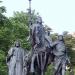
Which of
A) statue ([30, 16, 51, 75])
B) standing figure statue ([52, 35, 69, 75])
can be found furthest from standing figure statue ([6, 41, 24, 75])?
standing figure statue ([52, 35, 69, 75])

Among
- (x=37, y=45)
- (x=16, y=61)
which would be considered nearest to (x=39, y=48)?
(x=37, y=45)

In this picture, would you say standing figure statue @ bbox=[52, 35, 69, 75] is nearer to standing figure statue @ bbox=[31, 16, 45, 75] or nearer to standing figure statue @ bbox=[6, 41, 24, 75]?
standing figure statue @ bbox=[31, 16, 45, 75]

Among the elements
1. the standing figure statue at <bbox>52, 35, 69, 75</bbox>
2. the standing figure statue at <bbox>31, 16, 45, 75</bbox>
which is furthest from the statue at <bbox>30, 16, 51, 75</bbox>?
the standing figure statue at <bbox>52, 35, 69, 75</bbox>

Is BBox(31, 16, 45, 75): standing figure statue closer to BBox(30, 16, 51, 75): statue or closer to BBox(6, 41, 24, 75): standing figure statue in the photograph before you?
BBox(30, 16, 51, 75): statue

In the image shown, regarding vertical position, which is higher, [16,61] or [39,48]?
[39,48]

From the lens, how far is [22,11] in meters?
59.7

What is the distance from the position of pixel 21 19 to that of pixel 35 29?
107 ft

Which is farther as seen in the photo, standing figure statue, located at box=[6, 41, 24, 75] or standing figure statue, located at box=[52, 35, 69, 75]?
standing figure statue, located at box=[6, 41, 24, 75]

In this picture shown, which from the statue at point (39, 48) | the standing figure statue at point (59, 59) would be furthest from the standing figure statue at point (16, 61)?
the standing figure statue at point (59, 59)

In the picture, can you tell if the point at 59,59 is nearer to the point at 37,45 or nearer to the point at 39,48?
the point at 39,48

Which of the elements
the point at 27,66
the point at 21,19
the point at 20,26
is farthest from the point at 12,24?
the point at 27,66

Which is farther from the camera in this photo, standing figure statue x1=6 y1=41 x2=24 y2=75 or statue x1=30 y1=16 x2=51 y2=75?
standing figure statue x1=6 y1=41 x2=24 y2=75

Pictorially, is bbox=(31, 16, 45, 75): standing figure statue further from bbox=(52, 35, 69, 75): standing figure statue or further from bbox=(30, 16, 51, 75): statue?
bbox=(52, 35, 69, 75): standing figure statue

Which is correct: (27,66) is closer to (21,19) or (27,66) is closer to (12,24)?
(12,24)
